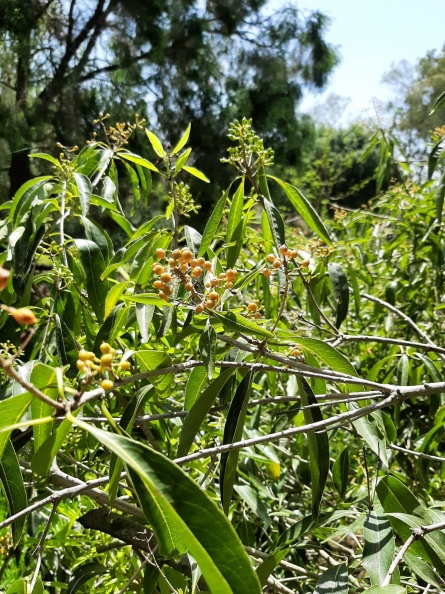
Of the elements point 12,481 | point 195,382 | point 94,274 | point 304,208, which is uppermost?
Result: point 304,208

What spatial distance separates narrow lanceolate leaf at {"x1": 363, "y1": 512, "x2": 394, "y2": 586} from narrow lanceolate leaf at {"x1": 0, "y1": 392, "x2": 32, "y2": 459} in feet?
1.50

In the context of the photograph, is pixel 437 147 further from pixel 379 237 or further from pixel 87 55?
pixel 87 55

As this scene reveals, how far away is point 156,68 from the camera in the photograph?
875 cm

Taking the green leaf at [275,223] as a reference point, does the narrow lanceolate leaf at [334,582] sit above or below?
below

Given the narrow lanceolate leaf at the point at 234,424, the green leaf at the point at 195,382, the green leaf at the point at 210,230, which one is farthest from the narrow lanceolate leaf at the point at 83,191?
the narrow lanceolate leaf at the point at 234,424

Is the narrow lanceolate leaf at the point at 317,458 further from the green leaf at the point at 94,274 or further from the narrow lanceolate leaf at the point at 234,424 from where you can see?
the green leaf at the point at 94,274

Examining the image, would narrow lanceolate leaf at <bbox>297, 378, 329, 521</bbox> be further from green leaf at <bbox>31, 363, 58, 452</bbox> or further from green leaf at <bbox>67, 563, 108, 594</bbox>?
green leaf at <bbox>67, 563, 108, 594</bbox>

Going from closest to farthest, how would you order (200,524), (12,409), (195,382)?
(200,524), (12,409), (195,382)

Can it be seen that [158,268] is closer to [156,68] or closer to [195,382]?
[195,382]

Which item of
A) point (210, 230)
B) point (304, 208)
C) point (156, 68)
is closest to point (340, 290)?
point (304, 208)

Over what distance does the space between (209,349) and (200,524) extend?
0.30 metres

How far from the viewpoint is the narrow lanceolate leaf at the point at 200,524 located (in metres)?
0.36

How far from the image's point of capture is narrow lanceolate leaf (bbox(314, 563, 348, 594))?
70 centimetres

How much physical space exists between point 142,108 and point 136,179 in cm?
726
